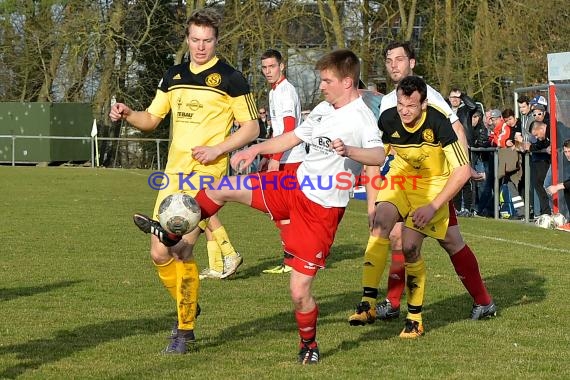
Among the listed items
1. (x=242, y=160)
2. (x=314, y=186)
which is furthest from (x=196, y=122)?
(x=314, y=186)

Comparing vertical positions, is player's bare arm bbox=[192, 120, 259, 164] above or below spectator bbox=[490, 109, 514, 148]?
below

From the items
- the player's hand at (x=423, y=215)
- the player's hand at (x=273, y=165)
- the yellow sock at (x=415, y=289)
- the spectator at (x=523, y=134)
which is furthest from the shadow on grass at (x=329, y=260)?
the spectator at (x=523, y=134)

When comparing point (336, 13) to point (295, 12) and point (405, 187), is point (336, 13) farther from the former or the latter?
point (405, 187)

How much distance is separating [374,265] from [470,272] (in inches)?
28.0

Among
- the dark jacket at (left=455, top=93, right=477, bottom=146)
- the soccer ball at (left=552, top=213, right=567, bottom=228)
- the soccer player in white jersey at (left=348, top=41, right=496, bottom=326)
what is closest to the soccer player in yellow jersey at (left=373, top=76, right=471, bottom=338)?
the soccer player in white jersey at (left=348, top=41, right=496, bottom=326)

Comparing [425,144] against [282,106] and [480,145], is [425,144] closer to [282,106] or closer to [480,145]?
[282,106]

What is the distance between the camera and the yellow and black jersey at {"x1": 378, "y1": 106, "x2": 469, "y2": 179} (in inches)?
294

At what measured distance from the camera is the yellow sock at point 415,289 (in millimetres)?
7574

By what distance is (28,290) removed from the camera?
9.62 m

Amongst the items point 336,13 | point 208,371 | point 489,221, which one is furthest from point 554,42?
point 208,371

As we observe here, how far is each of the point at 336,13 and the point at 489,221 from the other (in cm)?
1811

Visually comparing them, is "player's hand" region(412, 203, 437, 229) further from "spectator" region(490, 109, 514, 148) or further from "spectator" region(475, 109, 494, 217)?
"spectator" region(475, 109, 494, 217)

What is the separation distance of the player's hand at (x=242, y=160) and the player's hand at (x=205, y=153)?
35 cm

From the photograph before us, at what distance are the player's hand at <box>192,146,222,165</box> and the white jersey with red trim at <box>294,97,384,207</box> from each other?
1.88 ft
